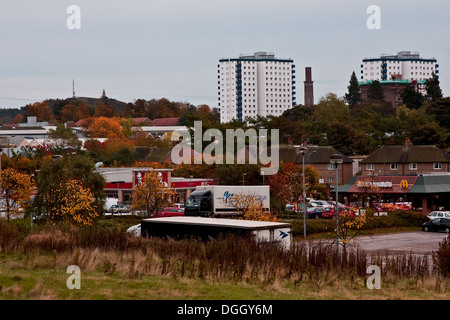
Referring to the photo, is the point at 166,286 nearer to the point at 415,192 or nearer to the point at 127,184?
the point at 415,192

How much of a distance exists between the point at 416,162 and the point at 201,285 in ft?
228

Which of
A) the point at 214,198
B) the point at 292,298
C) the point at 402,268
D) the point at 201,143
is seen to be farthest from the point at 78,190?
the point at 201,143

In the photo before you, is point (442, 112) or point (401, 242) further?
point (442, 112)

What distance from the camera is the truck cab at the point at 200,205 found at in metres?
52.8

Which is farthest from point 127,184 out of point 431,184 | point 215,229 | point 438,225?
point 215,229

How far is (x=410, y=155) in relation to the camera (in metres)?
83.3

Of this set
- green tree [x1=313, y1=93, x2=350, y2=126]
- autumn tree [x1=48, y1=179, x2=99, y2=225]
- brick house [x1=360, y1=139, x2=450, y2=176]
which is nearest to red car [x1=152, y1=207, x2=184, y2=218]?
autumn tree [x1=48, y1=179, x2=99, y2=225]

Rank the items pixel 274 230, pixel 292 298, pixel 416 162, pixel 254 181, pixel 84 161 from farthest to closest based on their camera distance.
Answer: pixel 416 162, pixel 254 181, pixel 84 161, pixel 274 230, pixel 292 298

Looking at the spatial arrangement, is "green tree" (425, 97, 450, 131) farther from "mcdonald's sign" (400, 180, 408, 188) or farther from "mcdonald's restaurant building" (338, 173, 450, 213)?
"mcdonald's sign" (400, 180, 408, 188)

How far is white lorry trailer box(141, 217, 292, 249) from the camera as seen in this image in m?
26.4

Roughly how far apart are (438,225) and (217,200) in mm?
16454

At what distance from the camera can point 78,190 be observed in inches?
1649

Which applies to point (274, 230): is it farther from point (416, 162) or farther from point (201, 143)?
point (201, 143)

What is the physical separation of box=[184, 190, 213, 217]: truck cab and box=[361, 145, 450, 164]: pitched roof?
3695 centimetres
